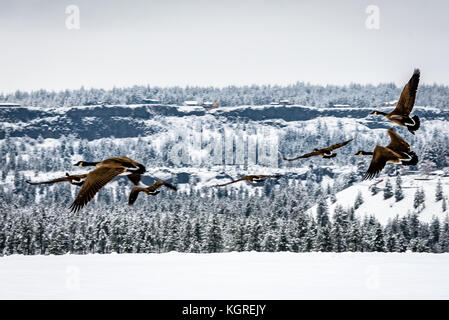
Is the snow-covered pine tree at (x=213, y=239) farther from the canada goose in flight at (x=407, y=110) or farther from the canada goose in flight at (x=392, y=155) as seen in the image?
the canada goose in flight at (x=392, y=155)

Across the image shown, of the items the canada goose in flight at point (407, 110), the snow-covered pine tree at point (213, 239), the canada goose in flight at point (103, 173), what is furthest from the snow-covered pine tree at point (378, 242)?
the canada goose in flight at point (103, 173)

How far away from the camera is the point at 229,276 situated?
1278 inches

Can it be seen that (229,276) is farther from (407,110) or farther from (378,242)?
(378,242)

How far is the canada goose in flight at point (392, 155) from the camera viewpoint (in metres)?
10.6

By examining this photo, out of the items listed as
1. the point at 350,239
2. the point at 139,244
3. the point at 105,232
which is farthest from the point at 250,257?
the point at 105,232

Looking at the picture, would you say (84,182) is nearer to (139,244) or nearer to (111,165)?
(111,165)

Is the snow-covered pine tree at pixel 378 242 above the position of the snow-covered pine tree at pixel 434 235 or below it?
above

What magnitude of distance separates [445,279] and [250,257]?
15294mm

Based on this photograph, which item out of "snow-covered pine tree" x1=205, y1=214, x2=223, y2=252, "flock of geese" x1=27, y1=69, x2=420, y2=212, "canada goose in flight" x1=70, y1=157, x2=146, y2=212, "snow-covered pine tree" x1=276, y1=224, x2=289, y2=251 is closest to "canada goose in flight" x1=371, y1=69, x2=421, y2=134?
"flock of geese" x1=27, y1=69, x2=420, y2=212

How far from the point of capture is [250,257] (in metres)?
42.2

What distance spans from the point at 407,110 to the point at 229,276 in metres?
22.6

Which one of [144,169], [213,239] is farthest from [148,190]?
[213,239]

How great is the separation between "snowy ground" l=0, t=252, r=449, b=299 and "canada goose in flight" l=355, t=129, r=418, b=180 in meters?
14.6

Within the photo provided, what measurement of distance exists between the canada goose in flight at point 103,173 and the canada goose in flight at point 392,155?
3.91 meters
